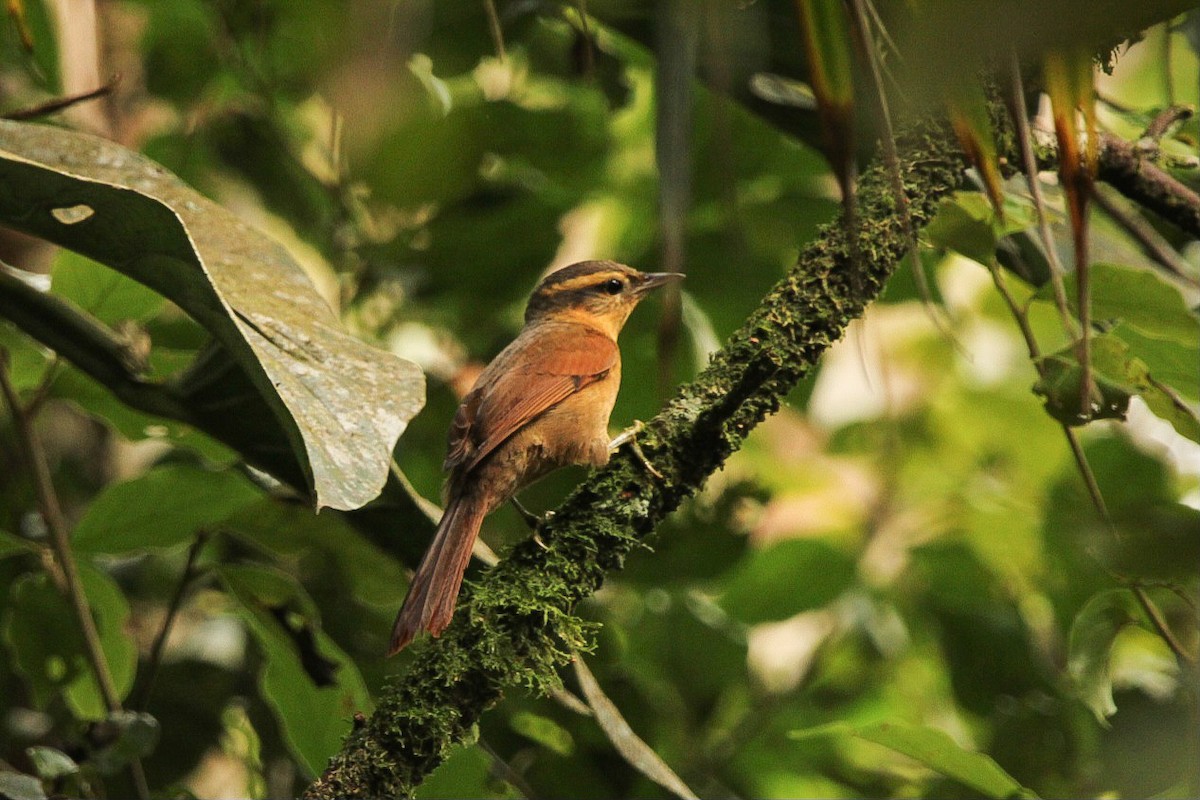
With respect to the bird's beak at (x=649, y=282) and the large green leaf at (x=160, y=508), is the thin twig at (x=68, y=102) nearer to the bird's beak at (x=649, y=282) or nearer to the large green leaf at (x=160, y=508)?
the large green leaf at (x=160, y=508)

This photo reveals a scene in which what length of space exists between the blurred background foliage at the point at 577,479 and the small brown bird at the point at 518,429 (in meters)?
0.14

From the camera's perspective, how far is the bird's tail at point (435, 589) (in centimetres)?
188

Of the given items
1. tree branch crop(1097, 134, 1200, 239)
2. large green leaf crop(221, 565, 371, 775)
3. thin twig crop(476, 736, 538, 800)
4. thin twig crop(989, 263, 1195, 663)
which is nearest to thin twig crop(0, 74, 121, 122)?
large green leaf crop(221, 565, 371, 775)

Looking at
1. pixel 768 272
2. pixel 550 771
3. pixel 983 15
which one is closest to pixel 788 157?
Result: pixel 768 272

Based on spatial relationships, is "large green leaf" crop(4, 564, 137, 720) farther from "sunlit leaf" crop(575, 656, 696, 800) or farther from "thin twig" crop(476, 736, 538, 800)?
"sunlit leaf" crop(575, 656, 696, 800)

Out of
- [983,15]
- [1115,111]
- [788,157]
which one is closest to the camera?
[983,15]

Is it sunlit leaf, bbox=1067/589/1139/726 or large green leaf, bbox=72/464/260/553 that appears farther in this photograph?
large green leaf, bbox=72/464/260/553

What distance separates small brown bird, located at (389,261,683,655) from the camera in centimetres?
196

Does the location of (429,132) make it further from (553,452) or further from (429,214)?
(553,452)

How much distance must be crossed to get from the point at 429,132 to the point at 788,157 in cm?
105

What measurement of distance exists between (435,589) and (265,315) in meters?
0.55

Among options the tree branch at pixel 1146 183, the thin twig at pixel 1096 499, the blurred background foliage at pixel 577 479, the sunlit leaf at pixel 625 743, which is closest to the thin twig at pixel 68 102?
the blurred background foliage at pixel 577 479

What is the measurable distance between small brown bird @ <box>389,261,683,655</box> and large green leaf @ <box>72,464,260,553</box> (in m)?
0.47

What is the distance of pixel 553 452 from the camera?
107 inches
